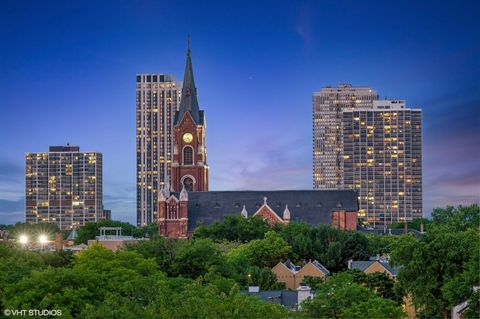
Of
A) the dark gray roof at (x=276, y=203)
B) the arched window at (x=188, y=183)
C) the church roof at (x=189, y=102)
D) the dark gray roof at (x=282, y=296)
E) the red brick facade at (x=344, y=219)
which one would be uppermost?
the church roof at (x=189, y=102)

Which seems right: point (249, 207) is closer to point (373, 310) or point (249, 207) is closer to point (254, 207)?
point (254, 207)

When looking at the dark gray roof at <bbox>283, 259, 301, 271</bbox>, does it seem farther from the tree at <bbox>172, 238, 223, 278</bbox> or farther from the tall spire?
the tall spire

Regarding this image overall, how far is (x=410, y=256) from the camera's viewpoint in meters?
60.9

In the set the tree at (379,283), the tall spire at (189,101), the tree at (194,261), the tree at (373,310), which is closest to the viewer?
the tree at (373,310)

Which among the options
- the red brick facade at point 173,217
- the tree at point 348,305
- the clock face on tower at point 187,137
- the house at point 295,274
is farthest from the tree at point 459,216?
the tree at point 348,305

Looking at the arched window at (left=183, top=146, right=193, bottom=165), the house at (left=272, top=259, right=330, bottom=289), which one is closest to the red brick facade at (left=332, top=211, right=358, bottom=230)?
the arched window at (left=183, top=146, right=193, bottom=165)

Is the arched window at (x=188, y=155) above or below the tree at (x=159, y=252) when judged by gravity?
above

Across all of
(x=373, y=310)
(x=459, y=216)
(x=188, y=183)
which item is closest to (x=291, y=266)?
(x=373, y=310)

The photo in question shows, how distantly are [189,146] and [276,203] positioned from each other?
88.3 ft

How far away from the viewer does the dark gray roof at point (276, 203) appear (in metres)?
157

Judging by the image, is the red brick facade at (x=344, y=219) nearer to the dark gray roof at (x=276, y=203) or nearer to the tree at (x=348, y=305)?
the dark gray roof at (x=276, y=203)

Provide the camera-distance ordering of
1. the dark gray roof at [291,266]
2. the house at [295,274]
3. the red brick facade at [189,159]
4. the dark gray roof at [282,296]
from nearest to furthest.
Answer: the dark gray roof at [282,296] < the house at [295,274] < the dark gray roof at [291,266] < the red brick facade at [189,159]

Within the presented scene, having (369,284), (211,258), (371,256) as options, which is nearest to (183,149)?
(371,256)

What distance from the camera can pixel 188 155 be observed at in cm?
17675
